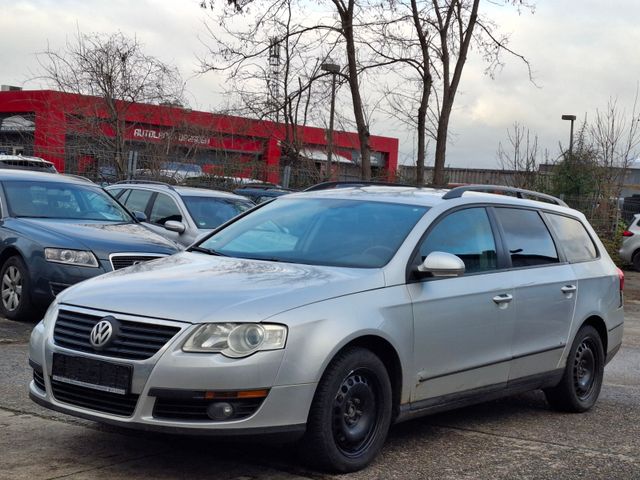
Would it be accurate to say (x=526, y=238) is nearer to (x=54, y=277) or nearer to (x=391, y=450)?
(x=391, y=450)

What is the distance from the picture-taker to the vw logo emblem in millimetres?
4957

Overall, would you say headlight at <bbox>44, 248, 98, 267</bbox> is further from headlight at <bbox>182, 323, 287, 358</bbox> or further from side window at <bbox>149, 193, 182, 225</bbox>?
headlight at <bbox>182, 323, 287, 358</bbox>

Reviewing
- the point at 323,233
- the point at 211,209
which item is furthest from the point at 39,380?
the point at 211,209

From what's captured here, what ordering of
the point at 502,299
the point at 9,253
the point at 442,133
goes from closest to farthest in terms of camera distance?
the point at 502,299 < the point at 9,253 < the point at 442,133

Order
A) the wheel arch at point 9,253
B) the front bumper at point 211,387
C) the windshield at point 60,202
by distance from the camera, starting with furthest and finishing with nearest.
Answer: the windshield at point 60,202
the wheel arch at point 9,253
the front bumper at point 211,387

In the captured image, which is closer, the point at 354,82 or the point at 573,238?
the point at 573,238

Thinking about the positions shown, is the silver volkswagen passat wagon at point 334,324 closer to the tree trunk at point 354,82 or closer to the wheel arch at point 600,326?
the wheel arch at point 600,326

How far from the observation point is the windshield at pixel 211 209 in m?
13.1

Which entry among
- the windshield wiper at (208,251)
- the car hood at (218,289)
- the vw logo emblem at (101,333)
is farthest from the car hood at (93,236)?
the vw logo emblem at (101,333)

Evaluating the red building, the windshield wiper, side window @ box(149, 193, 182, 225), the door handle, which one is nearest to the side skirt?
the door handle

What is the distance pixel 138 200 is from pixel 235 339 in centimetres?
940

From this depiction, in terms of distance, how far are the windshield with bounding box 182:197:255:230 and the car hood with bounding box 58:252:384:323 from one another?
725 cm

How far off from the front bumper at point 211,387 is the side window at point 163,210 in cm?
835

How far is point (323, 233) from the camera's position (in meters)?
6.20
